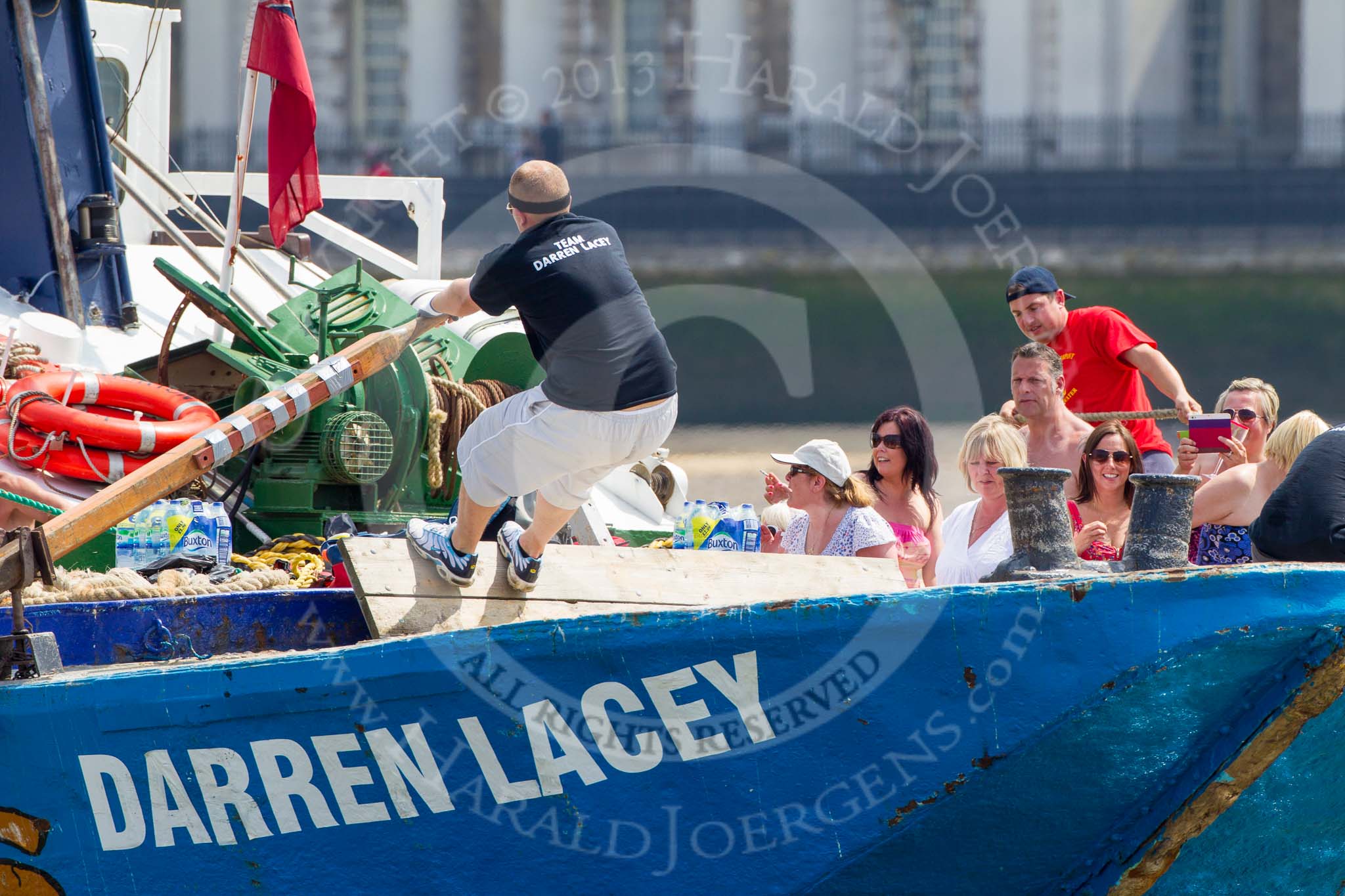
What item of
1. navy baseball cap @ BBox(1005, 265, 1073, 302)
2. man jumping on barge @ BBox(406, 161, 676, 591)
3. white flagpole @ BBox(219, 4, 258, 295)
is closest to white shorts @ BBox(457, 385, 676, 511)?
man jumping on barge @ BBox(406, 161, 676, 591)

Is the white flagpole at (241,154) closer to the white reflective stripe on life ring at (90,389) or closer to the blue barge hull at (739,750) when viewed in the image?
the white reflective stripe on life ring at (90,389)

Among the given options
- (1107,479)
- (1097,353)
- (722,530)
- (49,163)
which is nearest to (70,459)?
(49,163)

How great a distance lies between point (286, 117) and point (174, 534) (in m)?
2.93

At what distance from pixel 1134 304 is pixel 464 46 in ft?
52.4

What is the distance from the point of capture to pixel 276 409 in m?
5.95

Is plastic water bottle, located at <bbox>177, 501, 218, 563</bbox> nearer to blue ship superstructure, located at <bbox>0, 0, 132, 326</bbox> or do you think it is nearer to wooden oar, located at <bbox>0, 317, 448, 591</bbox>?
wooden oar, located at <bbox>0, 317, 448, 591</bbox>

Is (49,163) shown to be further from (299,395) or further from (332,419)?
(299,395)

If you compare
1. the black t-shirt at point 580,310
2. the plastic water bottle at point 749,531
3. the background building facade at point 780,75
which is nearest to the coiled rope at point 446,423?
the plastic water bottle at point 749,531

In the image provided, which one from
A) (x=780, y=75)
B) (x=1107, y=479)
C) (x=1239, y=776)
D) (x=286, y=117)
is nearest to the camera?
(x=1239, y=776)

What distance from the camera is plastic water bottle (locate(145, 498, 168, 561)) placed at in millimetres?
6883

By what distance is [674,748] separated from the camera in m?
4.16

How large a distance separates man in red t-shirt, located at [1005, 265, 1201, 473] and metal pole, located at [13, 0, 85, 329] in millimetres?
4868

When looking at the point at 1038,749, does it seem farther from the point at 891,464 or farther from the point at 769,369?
the point at 769,369

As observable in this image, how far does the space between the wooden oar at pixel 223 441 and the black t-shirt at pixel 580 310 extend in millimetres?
488
